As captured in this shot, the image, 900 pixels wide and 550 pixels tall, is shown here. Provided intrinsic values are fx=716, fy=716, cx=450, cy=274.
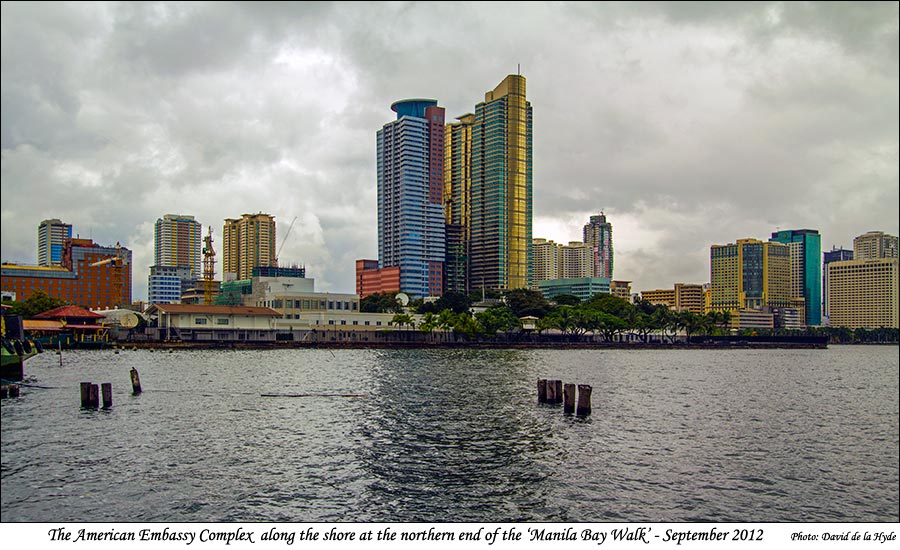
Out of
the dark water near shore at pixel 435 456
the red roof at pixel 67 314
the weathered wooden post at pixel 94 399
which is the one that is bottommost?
the dark water near shore at pixel 435 456

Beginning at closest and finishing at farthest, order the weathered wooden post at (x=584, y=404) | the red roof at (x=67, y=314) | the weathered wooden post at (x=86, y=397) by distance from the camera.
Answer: the weathered wooden post at (x=86, y=397)
the weathered wooden post at (x=584, y=404)
the red roof at (x=67, y=314)

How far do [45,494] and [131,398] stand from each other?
26.7m

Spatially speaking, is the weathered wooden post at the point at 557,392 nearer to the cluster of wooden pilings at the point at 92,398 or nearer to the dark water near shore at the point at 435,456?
the dark water near shore at the point at 435,456

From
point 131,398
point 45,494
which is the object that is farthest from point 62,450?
point 131,398

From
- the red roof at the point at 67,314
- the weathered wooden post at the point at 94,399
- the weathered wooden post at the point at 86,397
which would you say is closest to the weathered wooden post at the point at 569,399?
the weathered wooden post at the point at 94,399

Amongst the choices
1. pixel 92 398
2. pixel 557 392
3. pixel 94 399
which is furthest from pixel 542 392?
pixel 92 398

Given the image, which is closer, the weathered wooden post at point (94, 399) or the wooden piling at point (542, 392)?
the weathered wooden post at point (94, 399)

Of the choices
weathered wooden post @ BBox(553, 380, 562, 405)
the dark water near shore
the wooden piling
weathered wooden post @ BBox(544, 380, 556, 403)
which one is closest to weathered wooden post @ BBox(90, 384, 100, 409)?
the dark water near shore

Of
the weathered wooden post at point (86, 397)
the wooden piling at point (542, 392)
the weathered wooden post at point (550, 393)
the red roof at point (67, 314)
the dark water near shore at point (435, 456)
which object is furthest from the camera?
the red roof at point (67, 314)

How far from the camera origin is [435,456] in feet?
108

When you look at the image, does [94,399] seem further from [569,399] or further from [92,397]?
[569,399]

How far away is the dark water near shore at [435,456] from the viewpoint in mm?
25469

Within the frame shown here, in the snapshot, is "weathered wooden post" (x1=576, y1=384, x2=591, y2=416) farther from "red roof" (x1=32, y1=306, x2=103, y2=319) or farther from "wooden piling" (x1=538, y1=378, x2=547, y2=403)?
"red roof" (x1=32, y1=306, x2=103, y2=319)

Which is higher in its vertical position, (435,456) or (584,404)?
(584,404)
